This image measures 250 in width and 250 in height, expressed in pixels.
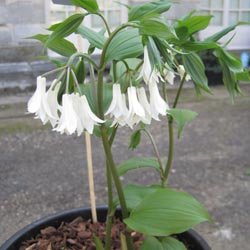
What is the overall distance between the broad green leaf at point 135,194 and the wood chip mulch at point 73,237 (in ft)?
0.70

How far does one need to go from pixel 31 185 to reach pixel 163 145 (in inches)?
32.3

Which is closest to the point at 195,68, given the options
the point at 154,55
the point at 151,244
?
the point at 154,55

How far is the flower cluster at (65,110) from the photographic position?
803 mm

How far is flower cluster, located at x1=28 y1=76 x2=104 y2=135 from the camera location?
0.80 meters

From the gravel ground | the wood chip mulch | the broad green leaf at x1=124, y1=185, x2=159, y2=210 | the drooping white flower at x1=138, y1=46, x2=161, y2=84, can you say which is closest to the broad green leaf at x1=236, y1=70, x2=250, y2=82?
the drooping white flower at x1=138, y1=46, x2=161, y2=84

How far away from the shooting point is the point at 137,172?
2432mm

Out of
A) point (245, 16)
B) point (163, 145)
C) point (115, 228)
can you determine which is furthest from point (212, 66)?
point (115, 228)

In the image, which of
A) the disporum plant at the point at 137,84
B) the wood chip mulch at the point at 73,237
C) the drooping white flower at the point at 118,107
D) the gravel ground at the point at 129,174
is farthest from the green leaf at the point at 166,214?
the gravel ground at the point at 129,174

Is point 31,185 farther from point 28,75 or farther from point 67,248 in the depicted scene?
point 28,75

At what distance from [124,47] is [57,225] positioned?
2.10 ft

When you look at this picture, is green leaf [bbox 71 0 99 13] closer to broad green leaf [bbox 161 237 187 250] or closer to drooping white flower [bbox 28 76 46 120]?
drooping white flower [bbox 28 76 46 120]

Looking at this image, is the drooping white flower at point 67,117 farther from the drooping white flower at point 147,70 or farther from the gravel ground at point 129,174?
the gravel ground at point 129,174

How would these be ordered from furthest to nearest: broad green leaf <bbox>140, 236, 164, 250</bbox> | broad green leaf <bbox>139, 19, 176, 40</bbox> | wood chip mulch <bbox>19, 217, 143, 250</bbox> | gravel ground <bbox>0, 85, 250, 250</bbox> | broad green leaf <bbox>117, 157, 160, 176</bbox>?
gravel ground <bbox>0, 85, 250, 250</bbox> < wood chip mulch <bbox>19, 217, 143, 250</bbox> < broad green leaf <bbox>117, 157, 160, 176</bbox> < broad green leaf <bbox>140, 236, 164, 250</bbox> < broad green leaf <bbox>139, 19, 176, 40</bbox>

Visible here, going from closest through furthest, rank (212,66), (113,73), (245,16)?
(113,73), (212,66), (245,16)
